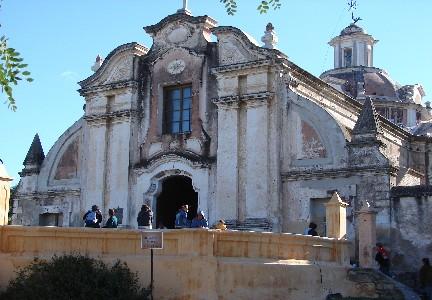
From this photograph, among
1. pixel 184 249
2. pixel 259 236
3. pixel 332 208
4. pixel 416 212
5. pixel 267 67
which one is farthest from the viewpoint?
pixel 267 67

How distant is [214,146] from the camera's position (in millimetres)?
25000

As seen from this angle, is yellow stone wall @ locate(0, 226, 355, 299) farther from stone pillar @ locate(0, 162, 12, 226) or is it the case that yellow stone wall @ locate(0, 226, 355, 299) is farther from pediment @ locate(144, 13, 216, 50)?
pediment @ locate(144, 13, 216, 50)

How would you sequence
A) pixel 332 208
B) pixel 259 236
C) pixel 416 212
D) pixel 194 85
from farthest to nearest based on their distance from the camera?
1. pixel 194 85
2. pixel 416 212
3. pixel 332 208
4. pixel 259 236

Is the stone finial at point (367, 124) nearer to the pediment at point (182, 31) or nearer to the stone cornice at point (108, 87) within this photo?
the pediment at point (182, 31)

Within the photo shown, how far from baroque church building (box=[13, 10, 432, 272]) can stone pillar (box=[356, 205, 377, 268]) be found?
5.50 ft

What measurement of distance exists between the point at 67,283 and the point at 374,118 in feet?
39.7

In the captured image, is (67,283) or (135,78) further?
(135,78)

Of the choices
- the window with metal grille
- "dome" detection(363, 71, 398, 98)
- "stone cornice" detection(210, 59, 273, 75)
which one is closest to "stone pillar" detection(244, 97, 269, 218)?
"stone cornice" detection(210, 59, 273, 75)

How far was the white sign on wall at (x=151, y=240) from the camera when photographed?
14055mm

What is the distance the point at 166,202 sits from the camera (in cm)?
2638

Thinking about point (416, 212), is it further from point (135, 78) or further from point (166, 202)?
point (135, 78)

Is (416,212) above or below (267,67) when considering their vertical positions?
below

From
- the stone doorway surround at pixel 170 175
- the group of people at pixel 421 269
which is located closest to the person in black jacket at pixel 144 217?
the stone doorway surround at pixel 170 175

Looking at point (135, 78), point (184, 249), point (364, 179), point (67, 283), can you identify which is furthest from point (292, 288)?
point (135, 78)
